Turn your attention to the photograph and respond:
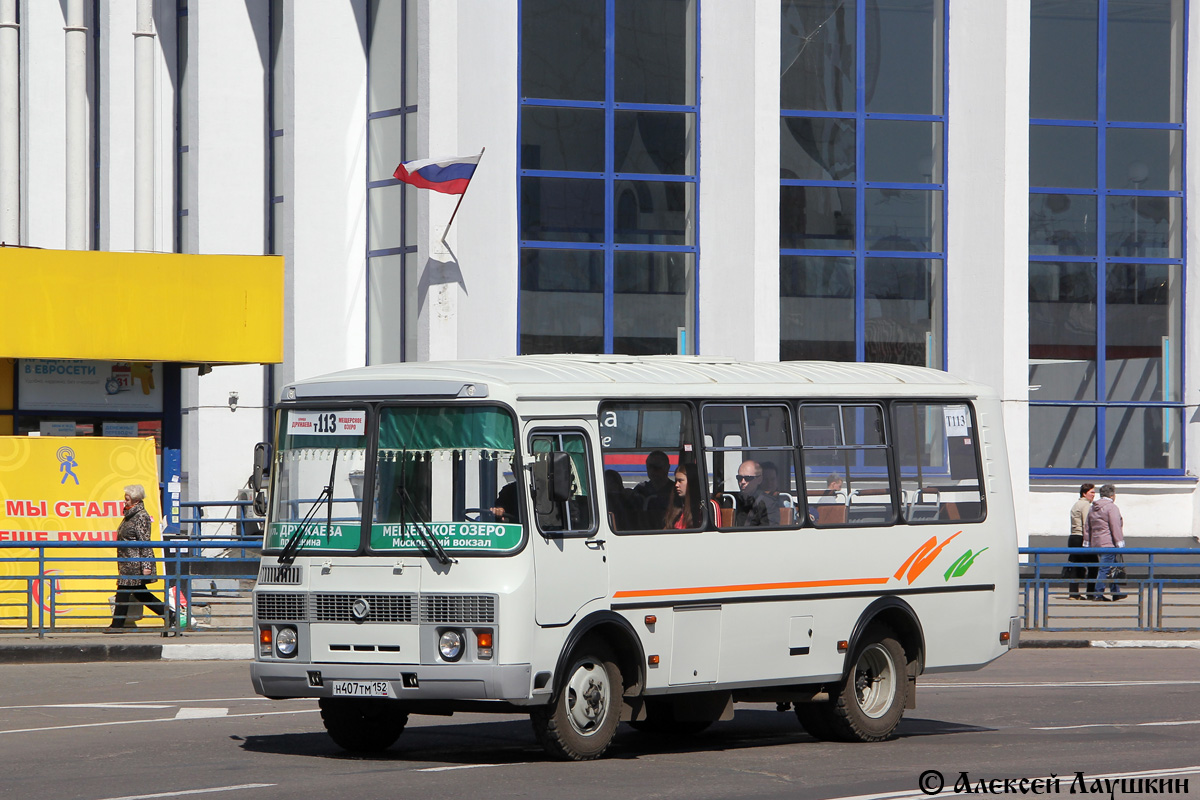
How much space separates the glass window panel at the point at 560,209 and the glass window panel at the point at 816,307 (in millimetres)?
3687

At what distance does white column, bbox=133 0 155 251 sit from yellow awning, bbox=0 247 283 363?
13.5m

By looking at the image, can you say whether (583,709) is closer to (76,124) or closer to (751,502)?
(751,502)

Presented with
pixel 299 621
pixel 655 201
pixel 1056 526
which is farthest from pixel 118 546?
pixel 1056 526

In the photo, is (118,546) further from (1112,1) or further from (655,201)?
(1112,1)

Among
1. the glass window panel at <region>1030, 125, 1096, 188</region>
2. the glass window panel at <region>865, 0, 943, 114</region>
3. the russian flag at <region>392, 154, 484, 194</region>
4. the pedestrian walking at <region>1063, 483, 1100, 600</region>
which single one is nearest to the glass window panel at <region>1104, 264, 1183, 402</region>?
the glass window panel at <region>1030, 125, 1096, 188</region>

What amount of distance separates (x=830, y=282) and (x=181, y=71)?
1685 centimetres

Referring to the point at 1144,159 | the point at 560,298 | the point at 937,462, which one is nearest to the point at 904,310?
the point at 1144,159

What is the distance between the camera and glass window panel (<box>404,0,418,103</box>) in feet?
109

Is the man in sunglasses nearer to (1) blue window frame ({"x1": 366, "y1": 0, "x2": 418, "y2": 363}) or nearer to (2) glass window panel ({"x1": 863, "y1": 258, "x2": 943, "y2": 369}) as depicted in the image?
(2) glass window panel ({"x1": 863, "y1": 258, "x2": 943, "y2": 369})

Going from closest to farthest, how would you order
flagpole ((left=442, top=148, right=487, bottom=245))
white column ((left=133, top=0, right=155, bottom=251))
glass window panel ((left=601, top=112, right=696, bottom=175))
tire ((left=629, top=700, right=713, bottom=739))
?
1. tire ((left=629, top=700, right=713, bottom=739))
2. flagpole ((left=442, top=148, right=487, bottom=245))
3. glass window panel ((left=601, top=112, right=696, bottom=175))
4. white column ((left=133, top=0, right=155, bottom=251))

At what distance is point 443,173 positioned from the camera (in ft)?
99.2

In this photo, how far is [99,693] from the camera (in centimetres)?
1527

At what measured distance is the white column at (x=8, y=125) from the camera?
1342 inches

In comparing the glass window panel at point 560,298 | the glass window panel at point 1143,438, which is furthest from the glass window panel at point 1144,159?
the glass window panel at point 560,298
